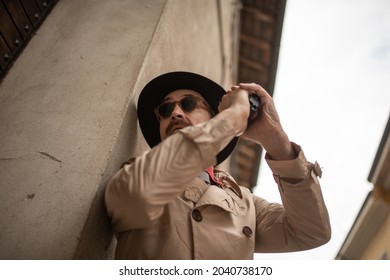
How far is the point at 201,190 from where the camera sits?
139 cm

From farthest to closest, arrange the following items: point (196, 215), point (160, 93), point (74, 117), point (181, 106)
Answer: point (160, 93) → point (181, 106) → point (74, 117) → point (196, 215)

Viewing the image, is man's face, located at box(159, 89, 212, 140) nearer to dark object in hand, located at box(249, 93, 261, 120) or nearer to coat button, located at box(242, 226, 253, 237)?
dark object in hand, located at box(249, 93, 261, 120)

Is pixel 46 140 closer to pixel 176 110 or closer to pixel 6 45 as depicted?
pixel 176 110

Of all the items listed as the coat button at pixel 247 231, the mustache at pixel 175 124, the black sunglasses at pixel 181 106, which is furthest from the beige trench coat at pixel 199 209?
the black sunglasses at pixel 181 106

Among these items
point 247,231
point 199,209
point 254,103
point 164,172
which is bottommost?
point 247,231

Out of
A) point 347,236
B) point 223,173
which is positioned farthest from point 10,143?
point 347,236

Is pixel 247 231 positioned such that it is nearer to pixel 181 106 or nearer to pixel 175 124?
pixel 175 124

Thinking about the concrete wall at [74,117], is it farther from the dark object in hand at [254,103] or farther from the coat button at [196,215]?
the dark object in hand at [254,103]

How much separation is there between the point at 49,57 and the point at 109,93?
601 mm

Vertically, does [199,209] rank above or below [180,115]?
below

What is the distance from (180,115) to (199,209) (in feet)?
1.92

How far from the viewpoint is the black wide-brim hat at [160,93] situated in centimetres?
179

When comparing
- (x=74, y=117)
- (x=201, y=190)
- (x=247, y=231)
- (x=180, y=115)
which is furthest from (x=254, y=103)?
(x=74, y=117)

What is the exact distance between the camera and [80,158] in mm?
1353
